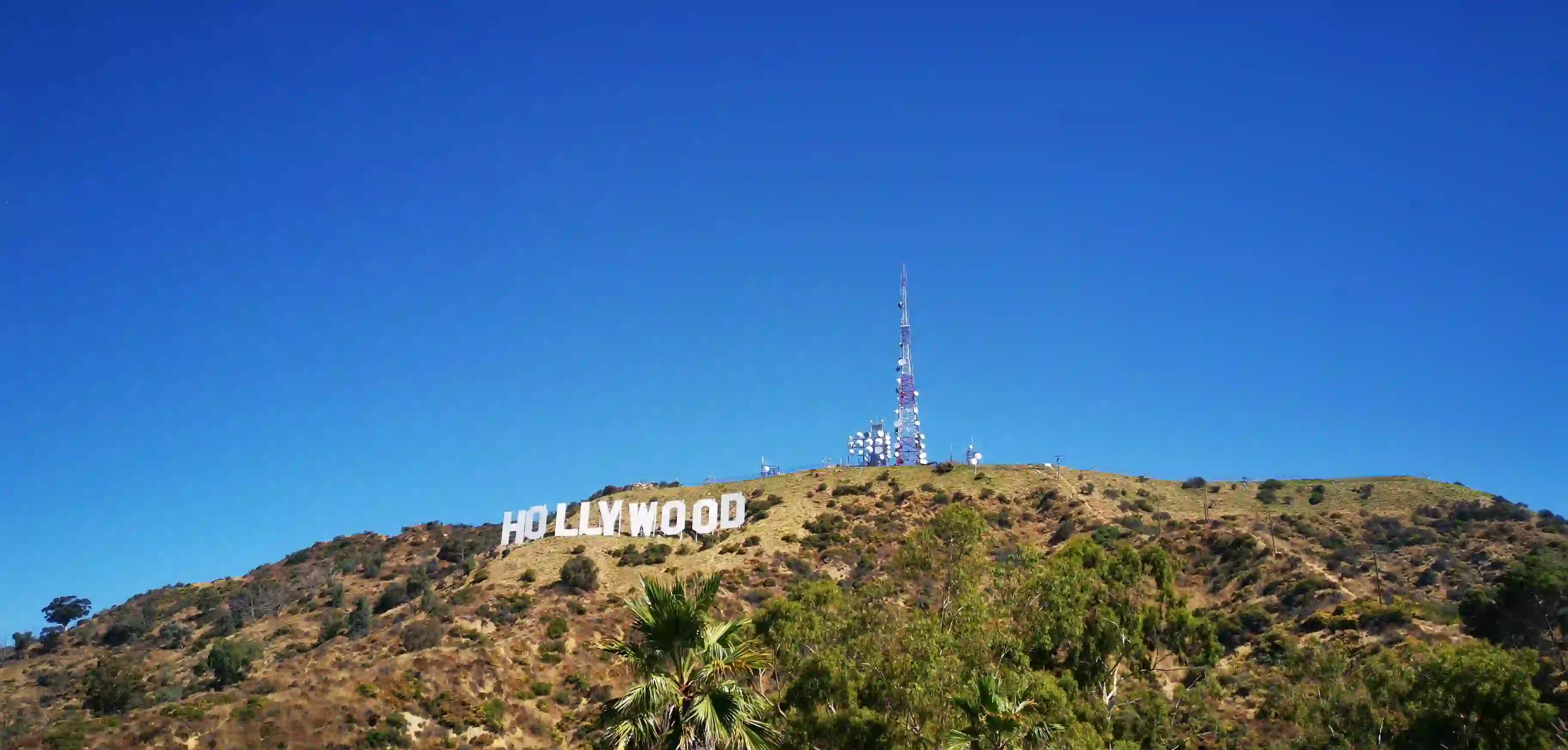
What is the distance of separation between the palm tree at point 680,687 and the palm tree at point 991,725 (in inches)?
256

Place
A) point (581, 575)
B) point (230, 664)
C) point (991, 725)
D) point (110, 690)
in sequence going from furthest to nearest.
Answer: point (581, 575) < point (230, 664) < point (110, 690) < point (991, 725)

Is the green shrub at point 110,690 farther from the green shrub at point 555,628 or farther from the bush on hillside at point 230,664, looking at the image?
the green shrub at point 555,628

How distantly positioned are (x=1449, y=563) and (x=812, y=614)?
208ft

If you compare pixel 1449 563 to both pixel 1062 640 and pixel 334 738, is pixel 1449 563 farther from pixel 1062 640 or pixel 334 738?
pixel 334 738

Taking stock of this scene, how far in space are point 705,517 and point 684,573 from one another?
49.0 ft

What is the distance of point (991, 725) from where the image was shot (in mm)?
29203

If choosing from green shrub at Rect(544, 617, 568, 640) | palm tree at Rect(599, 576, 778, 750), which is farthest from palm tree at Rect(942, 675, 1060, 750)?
green shrub at Rect(544, 617, 568, 640)

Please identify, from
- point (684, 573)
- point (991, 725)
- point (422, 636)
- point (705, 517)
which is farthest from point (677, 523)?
point (991, 725)

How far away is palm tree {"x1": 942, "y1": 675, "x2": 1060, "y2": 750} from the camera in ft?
94.7

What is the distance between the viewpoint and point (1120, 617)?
140ft

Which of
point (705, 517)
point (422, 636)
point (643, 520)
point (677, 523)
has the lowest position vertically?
point (422, 636)

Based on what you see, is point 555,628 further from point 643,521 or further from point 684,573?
point 643,521

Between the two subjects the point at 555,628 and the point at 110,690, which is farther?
the point at 555,628

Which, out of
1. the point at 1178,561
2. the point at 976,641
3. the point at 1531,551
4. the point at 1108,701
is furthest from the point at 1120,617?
the point at 1531,551
